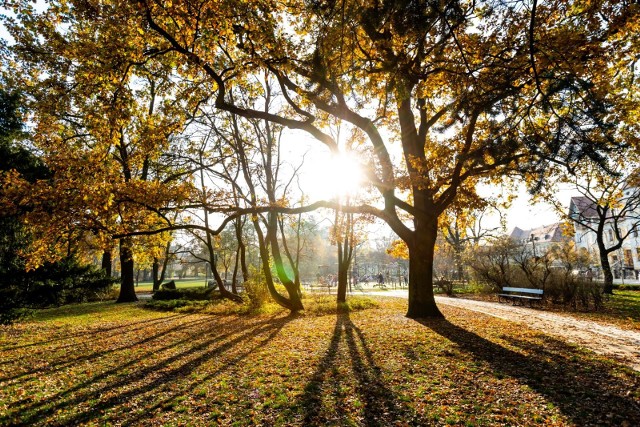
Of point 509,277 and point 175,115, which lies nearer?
point 175,115

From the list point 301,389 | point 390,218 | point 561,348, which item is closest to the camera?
point 301,389

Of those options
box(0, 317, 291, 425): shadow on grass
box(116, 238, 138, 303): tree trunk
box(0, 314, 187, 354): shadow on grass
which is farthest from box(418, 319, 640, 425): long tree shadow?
box(116, 238, 138, 303): tree trunk

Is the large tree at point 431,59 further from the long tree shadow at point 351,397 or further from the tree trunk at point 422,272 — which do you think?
the long tree shadow at point 351,397

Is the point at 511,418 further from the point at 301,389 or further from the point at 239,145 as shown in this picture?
the point at 239,145

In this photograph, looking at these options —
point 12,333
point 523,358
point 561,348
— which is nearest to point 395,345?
point 523,358

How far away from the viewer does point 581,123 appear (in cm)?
429

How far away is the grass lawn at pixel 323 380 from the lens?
400 centimetres

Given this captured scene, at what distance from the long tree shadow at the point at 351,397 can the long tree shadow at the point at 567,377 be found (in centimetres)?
197

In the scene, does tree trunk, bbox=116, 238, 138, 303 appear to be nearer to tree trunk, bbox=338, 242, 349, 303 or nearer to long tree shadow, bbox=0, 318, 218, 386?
long tree shadow, bbox=0, 318, 218, 386

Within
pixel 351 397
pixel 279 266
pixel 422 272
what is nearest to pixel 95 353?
pixel 351 397

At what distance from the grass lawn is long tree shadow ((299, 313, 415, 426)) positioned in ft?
0.06

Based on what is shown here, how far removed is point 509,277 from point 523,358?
13.8m

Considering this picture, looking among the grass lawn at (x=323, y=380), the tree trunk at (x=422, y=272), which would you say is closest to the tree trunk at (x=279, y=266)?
the grass lawn at (x=323, y=380)

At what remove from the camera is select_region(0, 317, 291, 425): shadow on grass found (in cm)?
427
